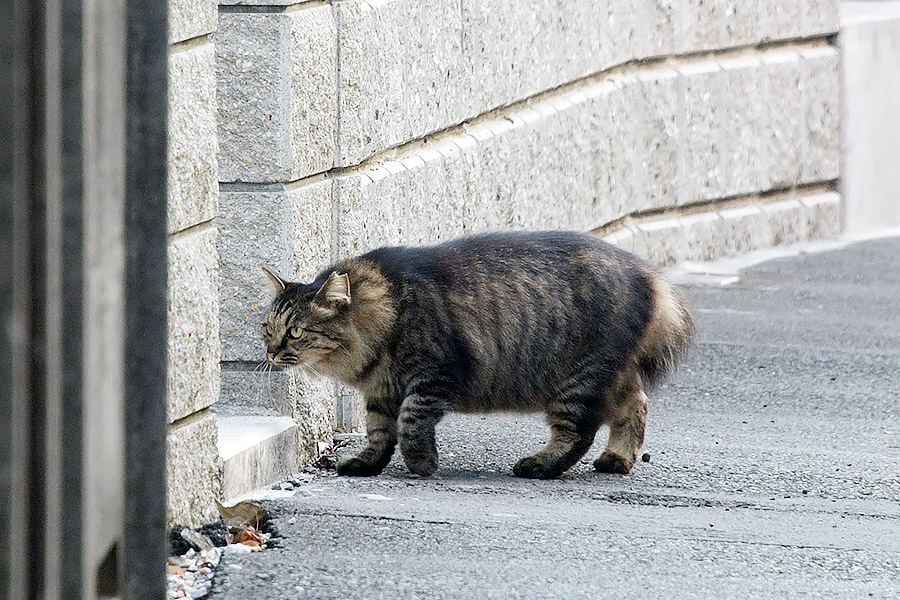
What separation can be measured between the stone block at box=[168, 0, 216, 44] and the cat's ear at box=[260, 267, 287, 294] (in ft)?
3.09

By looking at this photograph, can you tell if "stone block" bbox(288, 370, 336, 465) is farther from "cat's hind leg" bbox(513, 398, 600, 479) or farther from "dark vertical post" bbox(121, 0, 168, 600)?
"dark vertical post" bbox(121, 0, 168, 600)

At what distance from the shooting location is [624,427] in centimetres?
529

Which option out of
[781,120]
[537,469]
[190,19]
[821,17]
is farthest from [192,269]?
[821,17]

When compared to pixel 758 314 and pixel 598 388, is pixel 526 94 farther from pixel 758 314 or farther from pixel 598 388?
→ pixel 598 388

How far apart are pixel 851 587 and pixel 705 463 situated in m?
1.66

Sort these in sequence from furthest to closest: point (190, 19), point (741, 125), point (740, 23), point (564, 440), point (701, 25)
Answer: point (741, 125) < point (740, 23) < point (701, 25) < point (564, 440) < point (190, 19)

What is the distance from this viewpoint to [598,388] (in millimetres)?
5172

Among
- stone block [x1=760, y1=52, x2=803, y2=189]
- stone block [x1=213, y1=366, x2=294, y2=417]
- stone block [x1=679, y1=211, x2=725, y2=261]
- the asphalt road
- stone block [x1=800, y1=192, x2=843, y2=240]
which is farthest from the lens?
stone block [x1=800, y1=192, x2=843, y2=240]

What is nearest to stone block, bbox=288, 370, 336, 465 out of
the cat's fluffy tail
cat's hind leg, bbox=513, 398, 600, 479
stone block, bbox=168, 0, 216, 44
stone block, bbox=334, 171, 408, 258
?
stone block, bbox=334, 171, 408, 258

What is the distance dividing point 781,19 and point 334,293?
6713 millimetres

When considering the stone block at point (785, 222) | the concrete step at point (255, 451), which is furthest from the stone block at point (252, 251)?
the stone block at point (785, 222)

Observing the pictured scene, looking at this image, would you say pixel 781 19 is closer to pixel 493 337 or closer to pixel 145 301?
A: pixel 493 337

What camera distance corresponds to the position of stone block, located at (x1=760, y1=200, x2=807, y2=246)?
10789 millimetres

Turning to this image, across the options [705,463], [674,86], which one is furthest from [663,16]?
[705,463]
